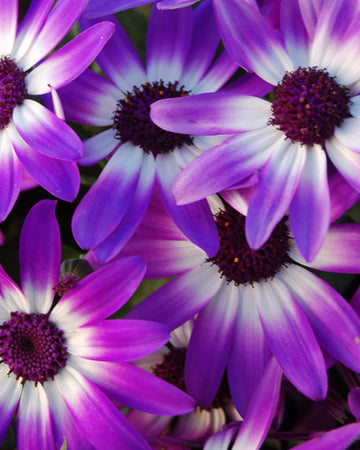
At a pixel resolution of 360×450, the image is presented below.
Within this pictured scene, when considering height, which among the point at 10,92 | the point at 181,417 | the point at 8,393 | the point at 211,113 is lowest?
the point at 181,417

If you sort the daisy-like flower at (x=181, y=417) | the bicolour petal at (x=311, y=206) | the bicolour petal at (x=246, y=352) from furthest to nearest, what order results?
the daisy-like flower at (x=181, y=417)
the bicolour petal at (x=246, y=352)
the bicolour petal at (x=311, y=206)

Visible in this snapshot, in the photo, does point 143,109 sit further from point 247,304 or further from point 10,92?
point 247,304

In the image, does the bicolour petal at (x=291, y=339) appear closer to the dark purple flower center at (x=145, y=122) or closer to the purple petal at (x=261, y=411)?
the purple petal at (x=261, y=411)

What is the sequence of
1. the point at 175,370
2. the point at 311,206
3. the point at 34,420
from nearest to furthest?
the point at 311,206
the point at 34,420
the point at 175,370

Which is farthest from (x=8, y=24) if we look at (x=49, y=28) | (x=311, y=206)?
(x=311, y=206)

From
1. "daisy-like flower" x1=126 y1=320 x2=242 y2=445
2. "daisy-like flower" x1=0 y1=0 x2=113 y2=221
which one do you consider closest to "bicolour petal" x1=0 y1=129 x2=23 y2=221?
"daisy-like flower" x1=0 y1=0 x2=113 y2=221

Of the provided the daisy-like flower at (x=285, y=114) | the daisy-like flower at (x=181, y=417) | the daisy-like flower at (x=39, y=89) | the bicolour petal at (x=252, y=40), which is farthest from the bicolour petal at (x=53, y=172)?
the daisy-like flower at (x=181, y=417)

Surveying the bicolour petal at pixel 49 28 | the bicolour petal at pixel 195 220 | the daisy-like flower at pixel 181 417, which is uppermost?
the bicolour petal at pixel 49 28
